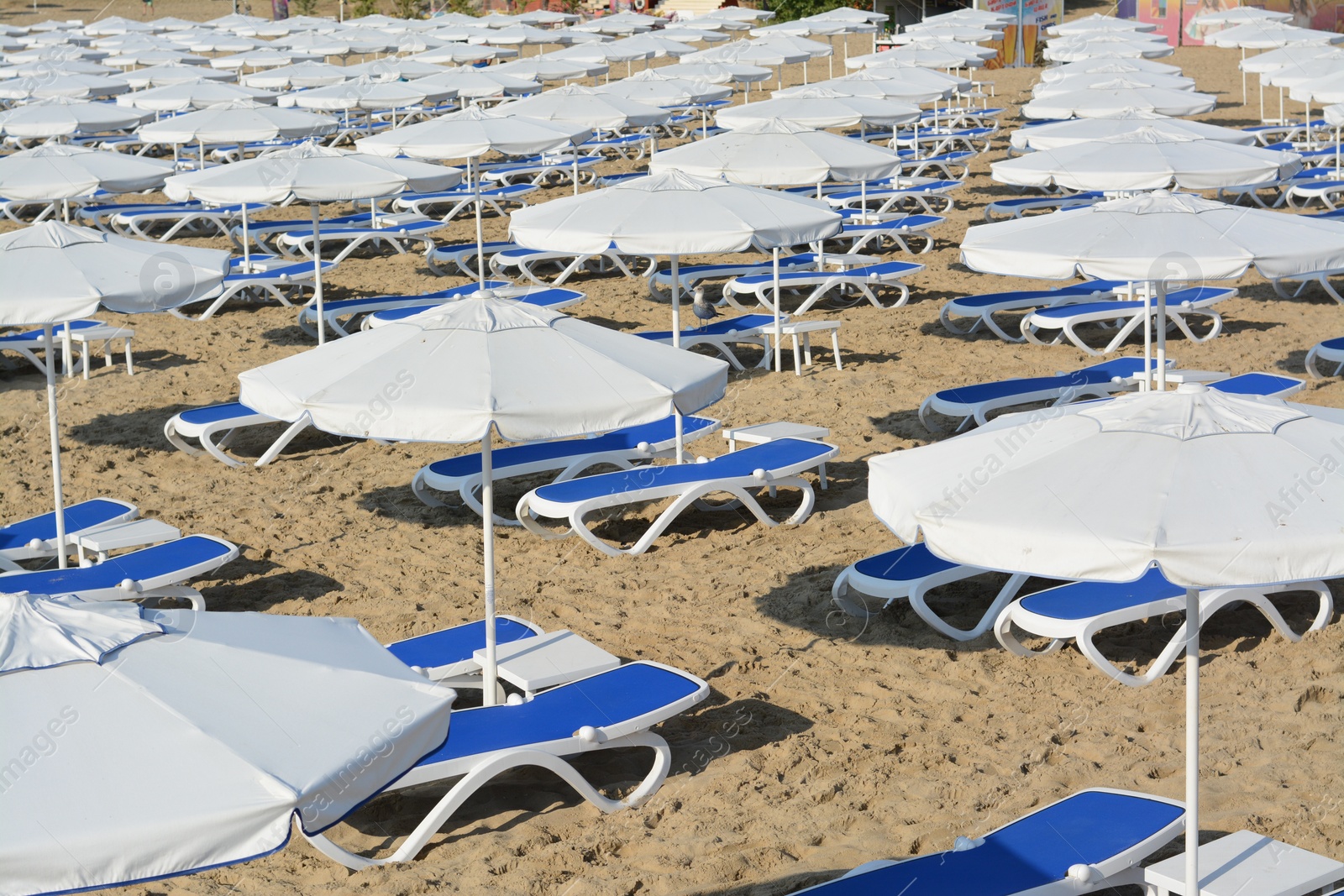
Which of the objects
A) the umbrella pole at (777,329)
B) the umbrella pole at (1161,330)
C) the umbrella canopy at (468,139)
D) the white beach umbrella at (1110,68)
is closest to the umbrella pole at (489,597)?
the umbrella pole at (1161,330)

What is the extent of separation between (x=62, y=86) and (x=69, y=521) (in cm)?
1585

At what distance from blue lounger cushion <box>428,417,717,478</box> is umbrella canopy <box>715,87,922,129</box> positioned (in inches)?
219

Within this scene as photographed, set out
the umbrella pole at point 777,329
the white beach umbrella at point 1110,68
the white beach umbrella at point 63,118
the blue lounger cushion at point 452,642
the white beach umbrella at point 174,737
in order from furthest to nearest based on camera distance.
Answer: the white beach umbrella at point 1110,68 < the white beach umbrella at point 63,118 < the umbrella pole at point 777,329 < the blue lounger cushion at point 452,642 < the white beach umbrella at point 174,737

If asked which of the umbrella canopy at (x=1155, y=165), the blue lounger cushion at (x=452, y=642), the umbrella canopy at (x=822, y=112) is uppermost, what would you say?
the umbrella canopy at (x=822, y=112)

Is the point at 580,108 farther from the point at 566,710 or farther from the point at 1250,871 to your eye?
the point at 1250,871

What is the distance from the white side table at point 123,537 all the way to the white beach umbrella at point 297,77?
51.5ft

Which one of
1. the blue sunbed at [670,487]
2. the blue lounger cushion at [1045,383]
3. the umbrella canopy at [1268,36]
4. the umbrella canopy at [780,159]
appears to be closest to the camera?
the blue sunbed at [670,487]

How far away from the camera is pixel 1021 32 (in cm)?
3319

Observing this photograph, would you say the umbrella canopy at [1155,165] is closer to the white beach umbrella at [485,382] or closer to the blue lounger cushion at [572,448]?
the blue lounger cushion at [572,448]

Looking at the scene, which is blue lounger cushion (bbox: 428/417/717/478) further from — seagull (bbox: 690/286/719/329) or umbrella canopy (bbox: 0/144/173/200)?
umbrella canopy (bbox: 0/144/173/200)

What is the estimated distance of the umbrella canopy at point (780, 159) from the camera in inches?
409

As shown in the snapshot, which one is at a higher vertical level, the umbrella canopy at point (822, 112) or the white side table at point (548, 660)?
the umbrella canopy at point (822, 112)

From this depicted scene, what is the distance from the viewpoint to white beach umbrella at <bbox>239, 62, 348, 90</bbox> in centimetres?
2192

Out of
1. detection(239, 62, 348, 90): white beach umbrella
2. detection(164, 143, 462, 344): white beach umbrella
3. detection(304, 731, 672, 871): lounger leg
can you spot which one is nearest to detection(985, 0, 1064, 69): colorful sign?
detection(239, 62, 348, 90): white beach umbrella
